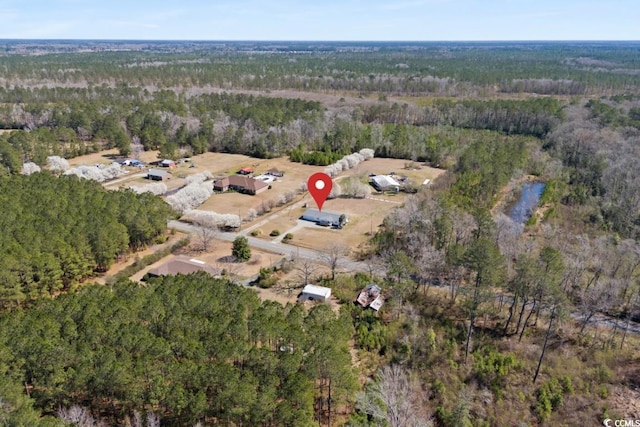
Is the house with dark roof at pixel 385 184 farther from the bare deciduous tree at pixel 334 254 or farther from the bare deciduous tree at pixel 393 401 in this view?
the bare deciduous tree at pixel 393 401

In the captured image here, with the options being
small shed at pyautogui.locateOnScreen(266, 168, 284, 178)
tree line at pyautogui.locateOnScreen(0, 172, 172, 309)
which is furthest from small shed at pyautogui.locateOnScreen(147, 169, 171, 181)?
tree line at pyautogui.locateOnScreen(0, 172, 172, 309)

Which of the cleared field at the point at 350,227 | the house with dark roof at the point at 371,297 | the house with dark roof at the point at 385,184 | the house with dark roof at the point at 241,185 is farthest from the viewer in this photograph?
the house with dark roof at the point at 385,184

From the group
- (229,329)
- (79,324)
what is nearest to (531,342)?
(229,329)

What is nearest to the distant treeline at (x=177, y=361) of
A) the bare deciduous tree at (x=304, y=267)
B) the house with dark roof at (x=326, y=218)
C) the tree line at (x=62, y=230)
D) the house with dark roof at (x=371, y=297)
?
the tree line at (x=62, y=230)

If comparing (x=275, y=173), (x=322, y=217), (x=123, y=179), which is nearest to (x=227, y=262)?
(x=322, y=217)

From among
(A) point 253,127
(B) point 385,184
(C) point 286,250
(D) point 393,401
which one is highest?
(D) point 393,401

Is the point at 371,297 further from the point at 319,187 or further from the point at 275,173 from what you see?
the point at 275,173
